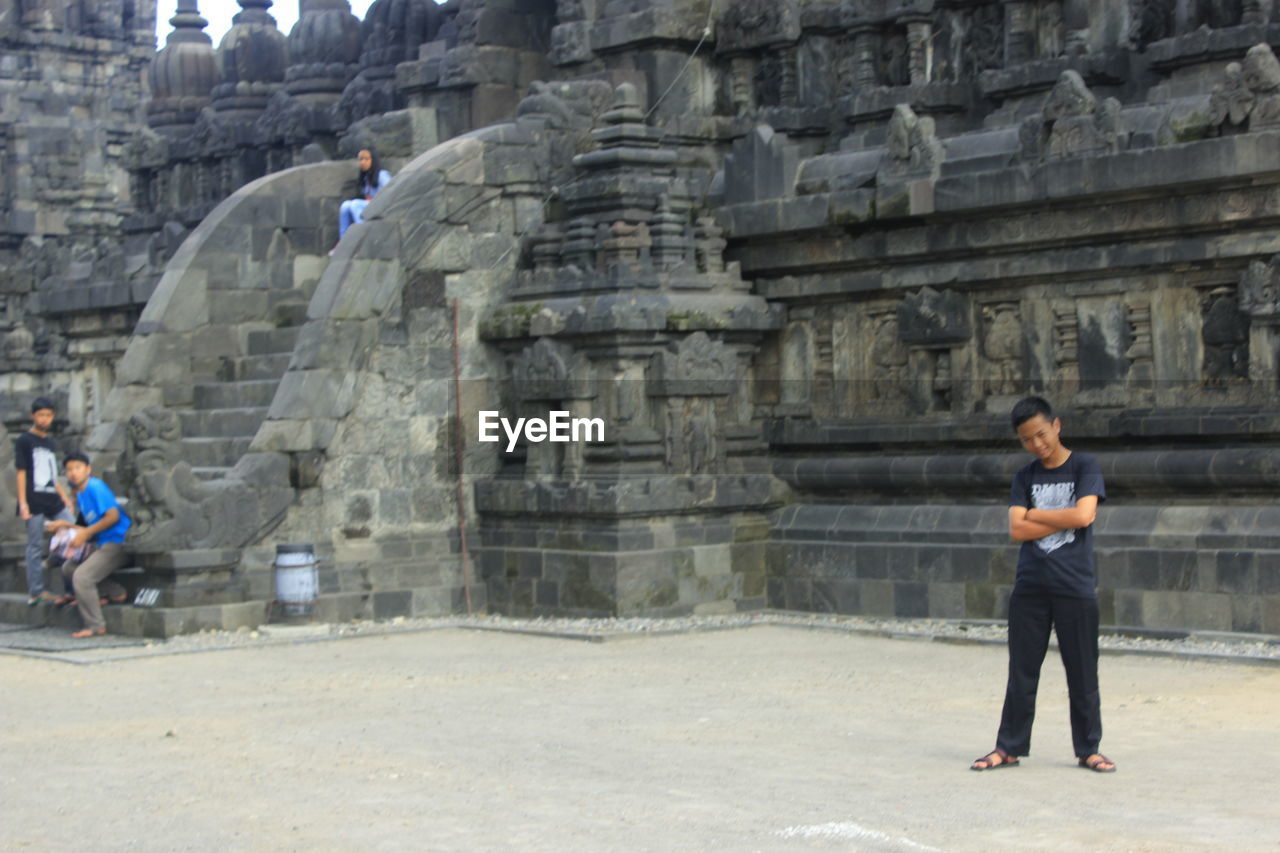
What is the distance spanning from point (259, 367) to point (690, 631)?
5.13 meters

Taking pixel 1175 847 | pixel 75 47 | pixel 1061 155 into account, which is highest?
pixel 75 47

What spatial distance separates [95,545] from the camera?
16984mm

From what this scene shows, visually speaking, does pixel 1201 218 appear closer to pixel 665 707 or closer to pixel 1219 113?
pixel 1219 113

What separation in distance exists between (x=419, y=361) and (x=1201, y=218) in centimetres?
633

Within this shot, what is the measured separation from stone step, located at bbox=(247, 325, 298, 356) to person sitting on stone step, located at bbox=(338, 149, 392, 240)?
1.09 metres

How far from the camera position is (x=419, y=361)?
59.2 feet

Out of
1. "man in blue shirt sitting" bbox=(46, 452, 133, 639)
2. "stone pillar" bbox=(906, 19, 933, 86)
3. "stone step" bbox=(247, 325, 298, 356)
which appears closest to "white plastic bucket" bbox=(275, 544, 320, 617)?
"man in blue shirt sitting" bbox=(46, 452, 133, 639)

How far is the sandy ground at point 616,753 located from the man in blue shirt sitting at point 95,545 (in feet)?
3.95

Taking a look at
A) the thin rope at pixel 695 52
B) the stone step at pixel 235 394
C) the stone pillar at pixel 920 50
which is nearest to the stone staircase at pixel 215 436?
the stone step at pixel 235 394

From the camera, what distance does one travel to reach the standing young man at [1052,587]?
10125mm

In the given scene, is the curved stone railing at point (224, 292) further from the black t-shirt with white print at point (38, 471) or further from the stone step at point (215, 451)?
Result: the black t-shirt with white print at point (38, 471)

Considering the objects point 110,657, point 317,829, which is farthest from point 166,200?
point 317,829

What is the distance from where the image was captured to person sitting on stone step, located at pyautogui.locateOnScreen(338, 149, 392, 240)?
20.0 meters

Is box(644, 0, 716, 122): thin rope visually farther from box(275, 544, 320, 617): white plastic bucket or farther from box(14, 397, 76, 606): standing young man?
box(14, 397, 76, 606): standing young man
